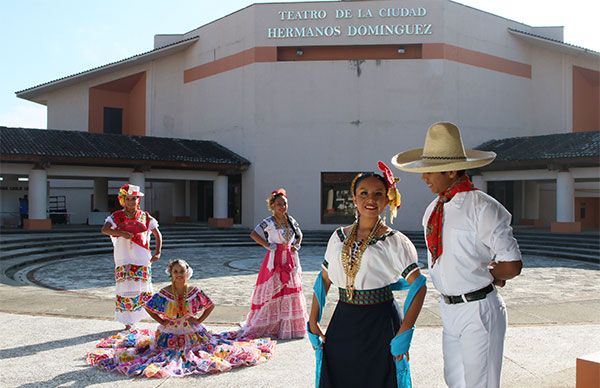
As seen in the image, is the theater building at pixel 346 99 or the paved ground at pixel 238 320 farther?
the theater building at pixel 346 99

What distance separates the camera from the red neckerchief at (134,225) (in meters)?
6.20

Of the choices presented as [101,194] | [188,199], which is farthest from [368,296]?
[188,199]

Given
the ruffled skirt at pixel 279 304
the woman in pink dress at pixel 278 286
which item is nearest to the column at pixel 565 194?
the woman in pink dress at pixel 278 286

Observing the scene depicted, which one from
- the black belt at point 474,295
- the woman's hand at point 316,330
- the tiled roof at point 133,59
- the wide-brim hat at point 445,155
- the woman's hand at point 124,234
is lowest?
the woman's hand at point 316,330

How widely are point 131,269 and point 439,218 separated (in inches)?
173

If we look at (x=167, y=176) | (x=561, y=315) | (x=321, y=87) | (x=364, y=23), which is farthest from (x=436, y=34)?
(x=561, y=315)

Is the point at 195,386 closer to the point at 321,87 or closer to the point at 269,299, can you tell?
the point at 269,299

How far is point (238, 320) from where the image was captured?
22.4 ft

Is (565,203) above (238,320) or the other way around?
above

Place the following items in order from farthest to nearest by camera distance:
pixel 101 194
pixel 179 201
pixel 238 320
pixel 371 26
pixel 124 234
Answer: pixel 179 201, pixel 101 194, pixel 371 26, pixel 238 320, pixel 124 234

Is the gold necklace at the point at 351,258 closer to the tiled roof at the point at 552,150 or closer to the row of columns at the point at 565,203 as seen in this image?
the tiled roof at the point at 552,150

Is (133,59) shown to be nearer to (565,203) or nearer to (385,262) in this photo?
(565,203)

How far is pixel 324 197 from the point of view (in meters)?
22.2

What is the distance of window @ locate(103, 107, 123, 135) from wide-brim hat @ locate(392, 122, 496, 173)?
2695 centimetres
